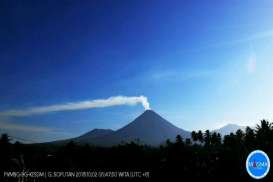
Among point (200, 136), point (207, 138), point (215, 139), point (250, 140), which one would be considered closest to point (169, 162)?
point (250, 140)

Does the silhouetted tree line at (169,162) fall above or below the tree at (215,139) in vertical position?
below

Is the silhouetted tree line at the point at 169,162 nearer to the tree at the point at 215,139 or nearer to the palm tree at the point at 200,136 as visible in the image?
the tree at the point at 215,139

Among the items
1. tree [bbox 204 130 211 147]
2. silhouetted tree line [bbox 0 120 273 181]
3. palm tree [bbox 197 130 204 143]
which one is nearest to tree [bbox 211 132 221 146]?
tree [bbox 204 130 211 147]

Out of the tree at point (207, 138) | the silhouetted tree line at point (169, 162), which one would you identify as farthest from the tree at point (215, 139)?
the silhouetted tree line at point (169, 162)

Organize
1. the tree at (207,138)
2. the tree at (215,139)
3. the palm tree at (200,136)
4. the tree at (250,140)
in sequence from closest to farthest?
the tree at (250,140) < the tree at (215,139) < the tree at (207,138) < the palm tree at (200,136)

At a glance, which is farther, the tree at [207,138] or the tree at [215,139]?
the tree at [207,138]

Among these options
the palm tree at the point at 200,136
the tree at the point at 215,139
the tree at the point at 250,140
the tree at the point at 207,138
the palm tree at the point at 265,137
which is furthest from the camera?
the palm tree at the point at 200,136

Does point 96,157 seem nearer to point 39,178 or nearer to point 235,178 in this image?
point 39,178

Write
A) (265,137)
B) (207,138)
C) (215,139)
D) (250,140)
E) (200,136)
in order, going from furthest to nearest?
(200,136) → (207,138) → (215,139) → (250,140) → (265,137)

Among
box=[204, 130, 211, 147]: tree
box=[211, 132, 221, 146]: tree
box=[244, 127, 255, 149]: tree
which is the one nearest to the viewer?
box=[244, 127, 255, 149]: tree

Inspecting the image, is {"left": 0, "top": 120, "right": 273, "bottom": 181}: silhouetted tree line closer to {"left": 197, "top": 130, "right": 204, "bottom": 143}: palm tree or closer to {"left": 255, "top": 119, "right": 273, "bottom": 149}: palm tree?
{"left": 255, "top": 119, "right": 273, "bottom": 149}: palm tree

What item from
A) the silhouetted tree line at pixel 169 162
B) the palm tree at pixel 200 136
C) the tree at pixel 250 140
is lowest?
the silhouetted tree line at pixel 169 162

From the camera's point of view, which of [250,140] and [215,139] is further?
[215,139]

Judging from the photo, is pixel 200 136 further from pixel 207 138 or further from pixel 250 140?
pixel 250 140
